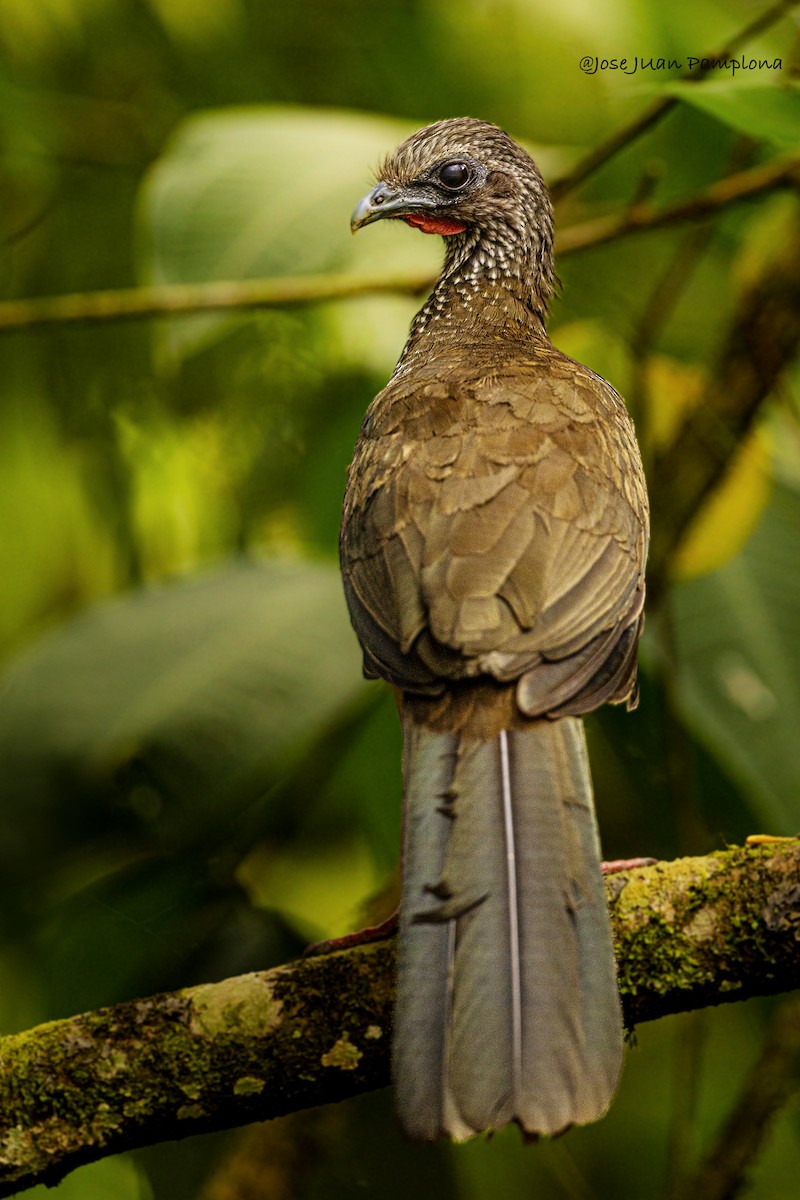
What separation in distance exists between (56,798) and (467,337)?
180 cm

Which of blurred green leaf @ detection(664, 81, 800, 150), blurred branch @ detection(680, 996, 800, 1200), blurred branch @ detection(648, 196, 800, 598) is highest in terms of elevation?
blurred green leaf @ detection(664, 81, 800, 150)

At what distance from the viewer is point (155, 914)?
421 centimetres

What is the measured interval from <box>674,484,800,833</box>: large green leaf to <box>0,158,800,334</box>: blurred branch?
1096 mm

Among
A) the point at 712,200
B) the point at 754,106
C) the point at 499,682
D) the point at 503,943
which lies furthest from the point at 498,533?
the point at 712,200

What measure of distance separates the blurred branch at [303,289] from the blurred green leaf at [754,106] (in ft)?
4.18

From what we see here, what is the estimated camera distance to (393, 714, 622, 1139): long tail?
92.3 inches

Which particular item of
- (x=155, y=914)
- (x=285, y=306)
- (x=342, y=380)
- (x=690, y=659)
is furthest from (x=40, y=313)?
(x=690, y=659)

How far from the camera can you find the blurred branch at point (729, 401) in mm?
4945

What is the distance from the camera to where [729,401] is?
205 inches

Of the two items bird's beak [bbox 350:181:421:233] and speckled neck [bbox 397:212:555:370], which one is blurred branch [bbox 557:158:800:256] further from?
bird's beak [bbox 350:181:421:233]

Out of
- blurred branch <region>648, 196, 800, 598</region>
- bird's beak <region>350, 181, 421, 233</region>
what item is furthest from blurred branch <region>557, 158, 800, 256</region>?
bird's beak <region>350, 181, 421, 233</region>

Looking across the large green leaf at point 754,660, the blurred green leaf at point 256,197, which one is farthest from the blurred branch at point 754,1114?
the blurred green leaf at point 256,197

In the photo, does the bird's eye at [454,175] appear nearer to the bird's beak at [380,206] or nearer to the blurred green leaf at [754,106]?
the bird's beak at [380,206]

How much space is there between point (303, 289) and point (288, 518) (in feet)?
3.70
